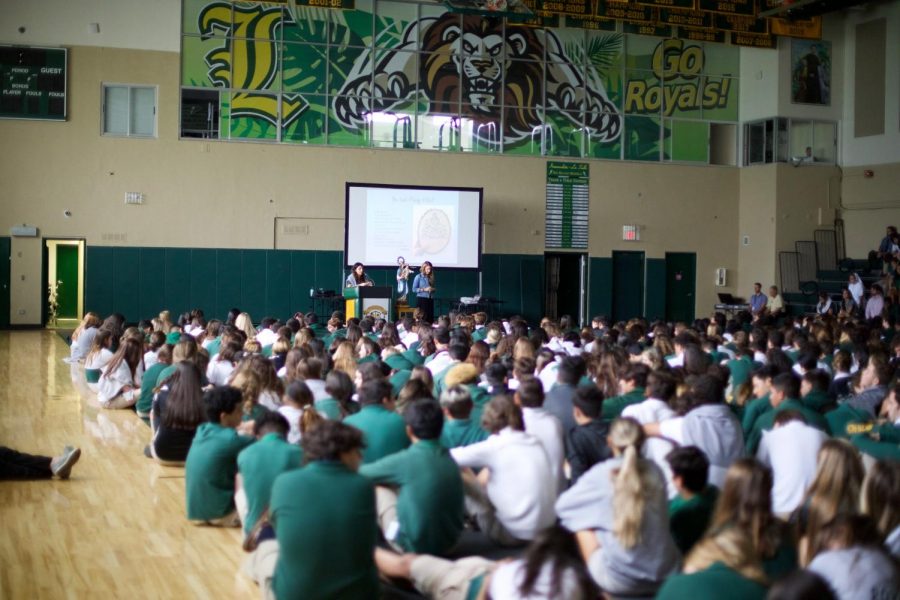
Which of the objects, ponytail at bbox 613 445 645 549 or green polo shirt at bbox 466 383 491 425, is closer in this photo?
ponytail at bbox 613 445 645 549

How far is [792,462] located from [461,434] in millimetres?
1934

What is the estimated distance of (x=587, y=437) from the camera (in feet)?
19.3

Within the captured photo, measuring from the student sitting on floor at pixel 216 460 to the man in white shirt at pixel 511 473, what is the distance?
1.67m

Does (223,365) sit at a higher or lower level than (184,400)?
higher

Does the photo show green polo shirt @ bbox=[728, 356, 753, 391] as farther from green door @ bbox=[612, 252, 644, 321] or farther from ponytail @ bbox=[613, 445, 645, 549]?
green door @ bbox=[612, 252, 644, 321]

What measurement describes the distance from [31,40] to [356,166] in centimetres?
750

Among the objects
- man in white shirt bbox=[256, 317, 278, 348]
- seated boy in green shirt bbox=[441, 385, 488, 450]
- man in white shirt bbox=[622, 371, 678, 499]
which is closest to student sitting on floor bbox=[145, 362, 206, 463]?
seated boy in green shirt bbox=[441, 385, 488, 450]

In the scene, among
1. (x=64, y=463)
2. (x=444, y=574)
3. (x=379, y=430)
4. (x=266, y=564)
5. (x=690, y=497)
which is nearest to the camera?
(x=690, y=497)

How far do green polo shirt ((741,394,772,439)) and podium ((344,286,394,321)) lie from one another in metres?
12.5

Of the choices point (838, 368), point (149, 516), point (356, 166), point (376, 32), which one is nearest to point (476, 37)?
point (376, 32)

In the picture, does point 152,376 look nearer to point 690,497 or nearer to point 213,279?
point 690,497

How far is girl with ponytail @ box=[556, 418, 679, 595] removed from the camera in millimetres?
4320

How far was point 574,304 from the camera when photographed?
83.7 ft

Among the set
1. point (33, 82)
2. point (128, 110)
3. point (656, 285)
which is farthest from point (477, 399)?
point (656, 285)
